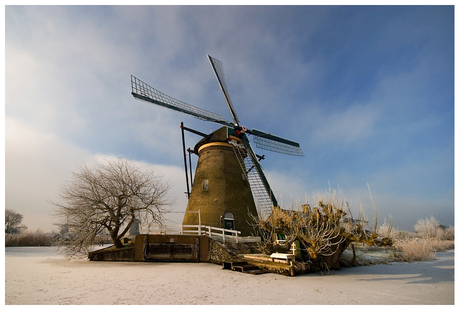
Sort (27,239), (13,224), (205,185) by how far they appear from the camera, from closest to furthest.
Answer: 1. (205,185)
2. (27,239)
3. (13,224)

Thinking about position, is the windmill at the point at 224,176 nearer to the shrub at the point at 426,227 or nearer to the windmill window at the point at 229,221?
the windmill window at the point at 229,221

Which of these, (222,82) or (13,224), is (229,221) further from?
(13,224)

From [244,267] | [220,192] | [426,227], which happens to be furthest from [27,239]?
[426,227]

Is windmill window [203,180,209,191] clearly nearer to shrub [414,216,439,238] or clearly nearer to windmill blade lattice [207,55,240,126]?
windmill blade lattice [207,55,240,126]

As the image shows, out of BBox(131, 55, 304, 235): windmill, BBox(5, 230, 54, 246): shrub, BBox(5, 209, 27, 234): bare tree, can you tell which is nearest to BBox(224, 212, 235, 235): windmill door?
BBox(131, 55, 304, 235): windmill

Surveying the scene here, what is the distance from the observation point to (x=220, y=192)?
15.5m

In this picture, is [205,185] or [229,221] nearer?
[229,221]

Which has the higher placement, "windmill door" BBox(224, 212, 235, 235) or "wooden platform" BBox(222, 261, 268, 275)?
"windmill door" BBox(224, 212, 235, 235)

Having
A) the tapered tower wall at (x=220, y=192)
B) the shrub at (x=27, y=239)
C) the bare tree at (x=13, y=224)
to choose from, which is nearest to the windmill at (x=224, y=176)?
the tapered tower wall at (x=220, y=192)

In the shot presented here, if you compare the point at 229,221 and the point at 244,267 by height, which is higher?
the point at 229,221

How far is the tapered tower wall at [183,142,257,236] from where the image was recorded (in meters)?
15.0

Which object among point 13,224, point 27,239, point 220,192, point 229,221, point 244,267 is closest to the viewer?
point 244,267

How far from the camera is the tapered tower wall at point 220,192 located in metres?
15.0

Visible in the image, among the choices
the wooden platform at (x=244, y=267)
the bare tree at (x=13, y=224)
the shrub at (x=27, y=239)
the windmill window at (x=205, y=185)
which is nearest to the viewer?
the wooden platform at (x=244, y=267)
